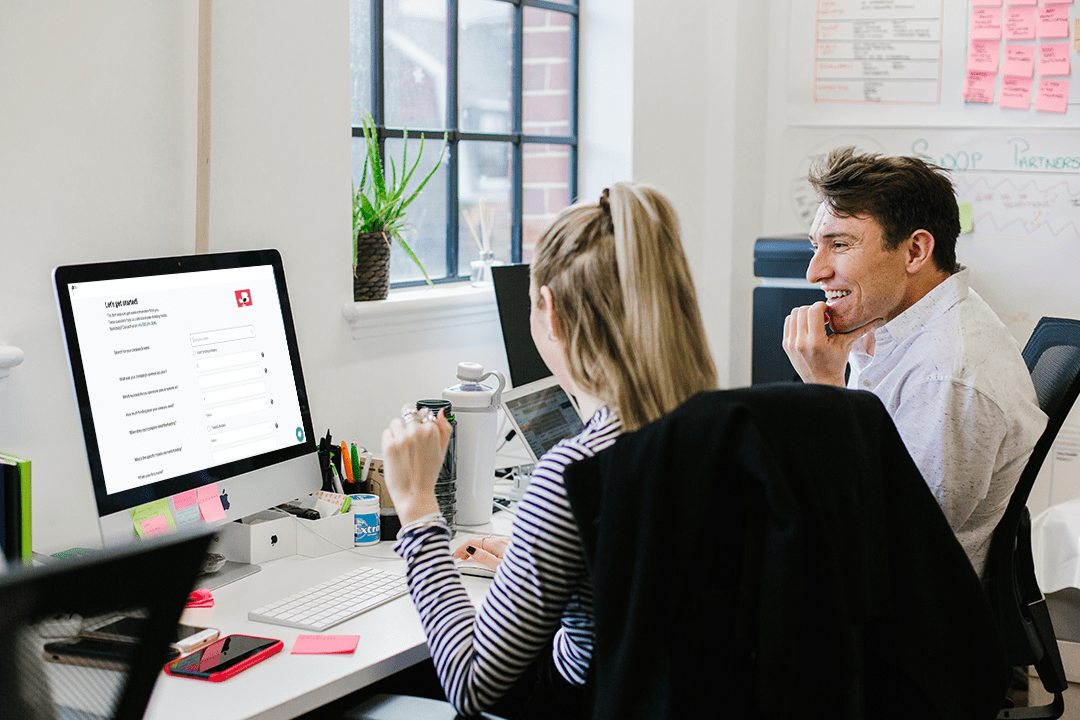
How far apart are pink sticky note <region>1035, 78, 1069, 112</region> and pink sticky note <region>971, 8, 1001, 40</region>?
221mm

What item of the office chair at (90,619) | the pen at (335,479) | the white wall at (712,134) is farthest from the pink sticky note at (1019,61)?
the office chair at (90,619)

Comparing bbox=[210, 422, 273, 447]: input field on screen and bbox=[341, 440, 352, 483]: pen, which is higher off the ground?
bbox=[210, 422, 273, 447]: input field on screen

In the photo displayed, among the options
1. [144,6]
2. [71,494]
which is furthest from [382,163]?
[71,494]

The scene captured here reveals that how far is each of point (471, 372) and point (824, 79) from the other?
6.54 ft

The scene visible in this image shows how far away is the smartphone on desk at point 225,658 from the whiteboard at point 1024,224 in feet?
8.50

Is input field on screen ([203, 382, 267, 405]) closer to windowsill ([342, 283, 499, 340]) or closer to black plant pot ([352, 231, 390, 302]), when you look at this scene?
windowsill ([342, 283, 499, 340])

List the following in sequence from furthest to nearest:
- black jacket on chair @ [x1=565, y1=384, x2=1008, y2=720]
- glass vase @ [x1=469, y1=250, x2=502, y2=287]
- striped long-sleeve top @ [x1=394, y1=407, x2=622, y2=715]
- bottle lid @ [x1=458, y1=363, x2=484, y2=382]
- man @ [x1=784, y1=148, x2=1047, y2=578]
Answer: glass vase @ [x1=469, y1=250, x2=502, y2=287] → bottle lid @ [x1=458, y1=363, x2=484, y2=382] → man @ [x1=784, y1=148, x2=1047, y2=578] → striped long-sleeve top @ [x1=394, y1=407, x2=622, y2=715] → black jacket on chair @ [x1=565, y1=384, x2=1008, y2=720]

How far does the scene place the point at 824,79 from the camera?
3.48 m

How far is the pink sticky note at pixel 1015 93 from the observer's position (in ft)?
10.5

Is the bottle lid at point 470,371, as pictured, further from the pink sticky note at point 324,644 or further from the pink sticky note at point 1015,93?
the pink sticky note at point 1015,93

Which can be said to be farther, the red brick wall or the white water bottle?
the red brick wall

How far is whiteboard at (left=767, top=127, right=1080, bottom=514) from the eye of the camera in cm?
317

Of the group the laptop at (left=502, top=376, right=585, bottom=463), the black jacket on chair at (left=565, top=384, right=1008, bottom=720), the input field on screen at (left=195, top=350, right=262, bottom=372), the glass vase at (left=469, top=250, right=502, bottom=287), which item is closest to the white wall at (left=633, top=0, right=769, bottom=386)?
the glass vase at (left=469, top=250, right=502, bottom=287)

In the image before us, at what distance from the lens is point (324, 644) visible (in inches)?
56.2
